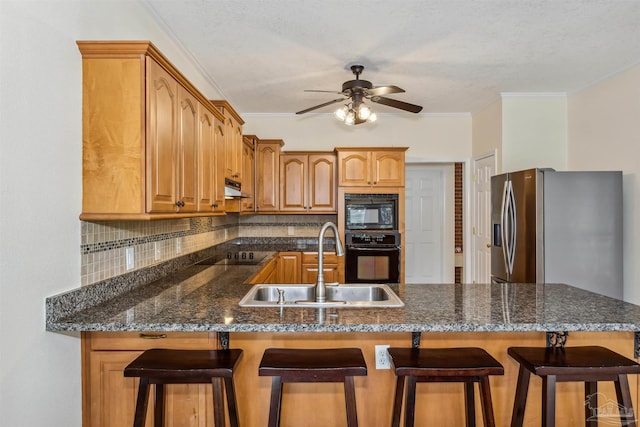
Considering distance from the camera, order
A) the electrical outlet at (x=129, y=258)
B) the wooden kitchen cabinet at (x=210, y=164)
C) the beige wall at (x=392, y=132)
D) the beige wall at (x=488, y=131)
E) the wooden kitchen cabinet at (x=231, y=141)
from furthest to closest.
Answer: the beige wall at (x=392, y=132)
the beige wall at (x=488, y=131)
the wooden kitchen cabinet at (x=231, y=141)
the wooden kitchen cabinet at (x=210, y=164)
the electrical outlet at (x=129, y=258)

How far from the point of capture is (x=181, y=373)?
58.5 inches

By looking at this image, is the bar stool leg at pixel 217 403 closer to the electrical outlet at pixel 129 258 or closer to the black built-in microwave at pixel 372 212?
the electrical outlet at pixel 129 258

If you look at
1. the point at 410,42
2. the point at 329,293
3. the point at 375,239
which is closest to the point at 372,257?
the point at 375,239

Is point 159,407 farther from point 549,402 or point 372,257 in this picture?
point 372,257

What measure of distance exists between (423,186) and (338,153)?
1990 millimetres

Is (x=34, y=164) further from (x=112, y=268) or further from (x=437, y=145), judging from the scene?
(x=437, y=145)

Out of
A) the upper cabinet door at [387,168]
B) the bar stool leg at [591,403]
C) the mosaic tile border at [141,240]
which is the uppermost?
the upper cabinet door at [387,168]

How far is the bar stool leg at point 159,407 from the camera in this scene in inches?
63.9

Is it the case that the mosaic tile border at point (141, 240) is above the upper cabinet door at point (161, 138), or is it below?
below

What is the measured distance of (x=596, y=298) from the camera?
1976 millimetres

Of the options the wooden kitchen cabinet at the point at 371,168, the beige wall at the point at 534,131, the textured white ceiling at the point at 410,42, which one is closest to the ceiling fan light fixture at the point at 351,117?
the textured white ceiling at the point at 410,42

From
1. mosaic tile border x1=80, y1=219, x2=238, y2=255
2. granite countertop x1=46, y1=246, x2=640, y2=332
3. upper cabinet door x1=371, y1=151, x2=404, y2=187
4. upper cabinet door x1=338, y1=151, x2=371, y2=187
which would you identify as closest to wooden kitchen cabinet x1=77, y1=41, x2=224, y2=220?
mosaic tile border x1=80, y1=219, x2=238, y2=255

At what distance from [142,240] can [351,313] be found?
1.42 m

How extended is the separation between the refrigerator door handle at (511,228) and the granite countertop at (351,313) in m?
1.25
